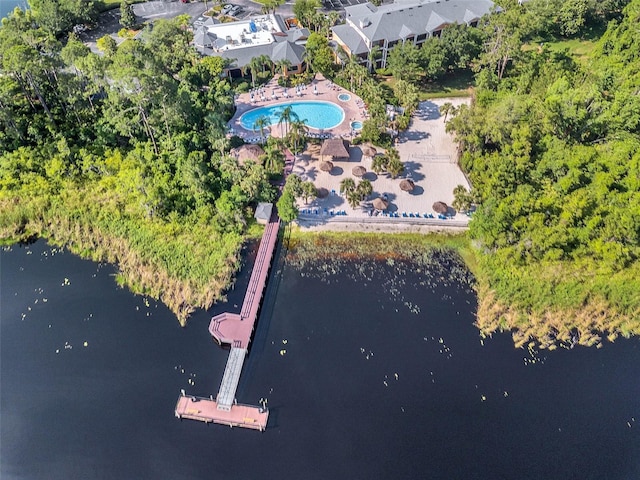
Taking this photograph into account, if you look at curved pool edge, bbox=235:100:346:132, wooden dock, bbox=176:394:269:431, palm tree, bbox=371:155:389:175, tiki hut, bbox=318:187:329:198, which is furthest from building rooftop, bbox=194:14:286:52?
wooden dock, bbox=176:394:269:431

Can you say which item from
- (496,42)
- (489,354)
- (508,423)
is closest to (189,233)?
(489,354)

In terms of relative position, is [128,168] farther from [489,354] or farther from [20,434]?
[489,354]

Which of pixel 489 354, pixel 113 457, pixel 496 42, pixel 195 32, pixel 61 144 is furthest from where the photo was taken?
pixel 195 32

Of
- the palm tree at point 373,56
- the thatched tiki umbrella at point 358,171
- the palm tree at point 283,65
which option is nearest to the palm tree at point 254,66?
the palm tree at point 283,65

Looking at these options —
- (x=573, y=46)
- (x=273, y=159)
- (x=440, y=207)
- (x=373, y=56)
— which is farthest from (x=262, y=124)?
(x=573, y=46)

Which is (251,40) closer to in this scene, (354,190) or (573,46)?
(354,190)

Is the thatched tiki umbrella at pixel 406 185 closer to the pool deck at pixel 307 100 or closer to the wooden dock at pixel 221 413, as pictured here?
the pool deck at pixel 307 100
